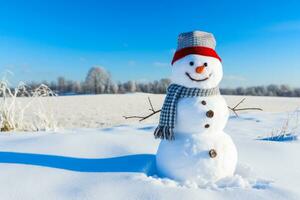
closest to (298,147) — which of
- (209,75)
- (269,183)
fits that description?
(269,183)

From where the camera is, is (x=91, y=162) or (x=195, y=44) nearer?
(x=195, y=44)

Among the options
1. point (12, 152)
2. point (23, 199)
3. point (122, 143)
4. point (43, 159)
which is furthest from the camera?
point (122, 143)

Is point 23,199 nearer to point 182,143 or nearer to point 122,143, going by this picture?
point 182,143

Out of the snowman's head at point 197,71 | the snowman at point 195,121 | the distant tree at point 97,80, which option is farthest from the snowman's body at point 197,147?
the distant tree at point 97,80

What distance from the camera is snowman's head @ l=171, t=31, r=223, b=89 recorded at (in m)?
2.64

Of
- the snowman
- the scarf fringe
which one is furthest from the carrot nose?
the scarf fringe

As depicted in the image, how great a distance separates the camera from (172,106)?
2.66 m

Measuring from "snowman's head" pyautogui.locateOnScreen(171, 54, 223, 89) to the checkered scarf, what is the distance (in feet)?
0.13

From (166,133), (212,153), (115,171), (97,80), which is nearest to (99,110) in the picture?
(115,171)

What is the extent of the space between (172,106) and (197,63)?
0.37 meters

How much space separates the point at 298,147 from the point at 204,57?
193cm

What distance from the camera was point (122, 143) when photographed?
141 inches

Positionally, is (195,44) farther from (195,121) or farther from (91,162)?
(91,162)

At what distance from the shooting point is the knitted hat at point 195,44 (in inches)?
105
